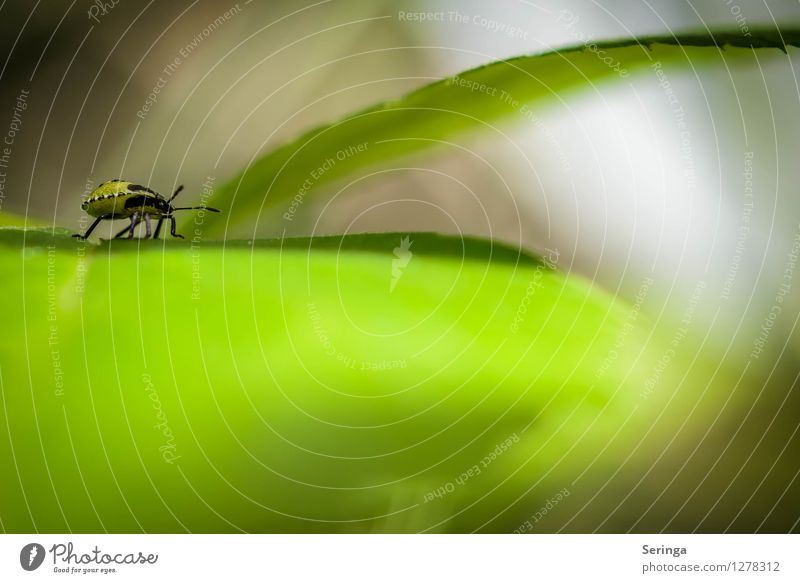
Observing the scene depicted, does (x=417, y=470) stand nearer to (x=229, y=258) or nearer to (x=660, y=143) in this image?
(x=229, y=258)

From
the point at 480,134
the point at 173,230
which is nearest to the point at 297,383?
the point at 173,230

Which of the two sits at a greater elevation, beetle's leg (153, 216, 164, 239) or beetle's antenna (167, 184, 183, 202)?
beetle's antenna (167, 184, 183, 202)

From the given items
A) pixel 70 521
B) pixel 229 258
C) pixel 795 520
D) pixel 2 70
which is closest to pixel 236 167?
pixel 229 258

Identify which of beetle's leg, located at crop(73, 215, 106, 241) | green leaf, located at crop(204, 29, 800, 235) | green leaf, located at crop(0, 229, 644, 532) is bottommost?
green leaf, located at crop(0, 229, 644, 532)

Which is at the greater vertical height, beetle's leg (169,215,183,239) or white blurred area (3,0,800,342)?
white blurred area (3,0,800,342)

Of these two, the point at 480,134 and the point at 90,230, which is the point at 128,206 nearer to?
the point at 90,230
